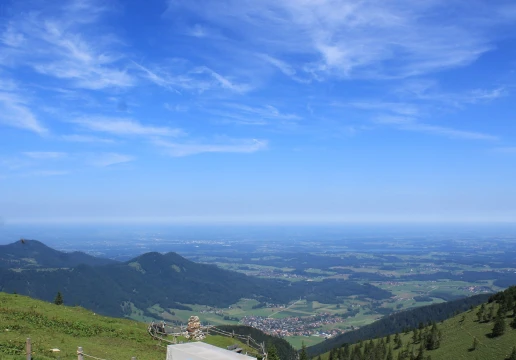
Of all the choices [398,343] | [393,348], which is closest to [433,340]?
[398,343]

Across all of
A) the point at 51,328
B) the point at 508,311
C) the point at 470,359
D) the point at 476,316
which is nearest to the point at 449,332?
the point at 476,316

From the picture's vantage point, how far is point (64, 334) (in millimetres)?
35219

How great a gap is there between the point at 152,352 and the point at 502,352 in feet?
237

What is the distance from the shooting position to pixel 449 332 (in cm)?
10206

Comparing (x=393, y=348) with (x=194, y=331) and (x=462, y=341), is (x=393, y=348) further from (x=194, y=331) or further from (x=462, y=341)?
(x=194, y=331)

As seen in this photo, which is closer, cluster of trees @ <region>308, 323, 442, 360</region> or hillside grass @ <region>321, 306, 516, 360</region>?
hillside grass @ <region>321, 306, 516, 360</region>

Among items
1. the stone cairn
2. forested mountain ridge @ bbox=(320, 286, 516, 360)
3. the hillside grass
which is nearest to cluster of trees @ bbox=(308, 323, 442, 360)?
forested mountain ridge @ bbox=(320, 286, 516, 360)

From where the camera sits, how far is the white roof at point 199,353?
23562 mm

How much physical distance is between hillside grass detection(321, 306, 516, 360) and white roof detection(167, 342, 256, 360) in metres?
72.9

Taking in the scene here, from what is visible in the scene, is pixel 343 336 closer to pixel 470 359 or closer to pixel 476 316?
pixel 476 316

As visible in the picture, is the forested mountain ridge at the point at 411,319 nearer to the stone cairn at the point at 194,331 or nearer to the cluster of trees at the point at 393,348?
the cluster of trees at the point at 393,348

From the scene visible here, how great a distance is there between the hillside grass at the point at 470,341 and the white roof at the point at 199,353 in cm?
7287

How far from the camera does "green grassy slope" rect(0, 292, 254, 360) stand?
29.2m

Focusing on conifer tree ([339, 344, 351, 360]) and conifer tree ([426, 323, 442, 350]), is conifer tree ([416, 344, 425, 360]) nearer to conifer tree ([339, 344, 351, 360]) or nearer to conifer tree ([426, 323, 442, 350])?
conifer tree ([426, 323, 442, 350])
